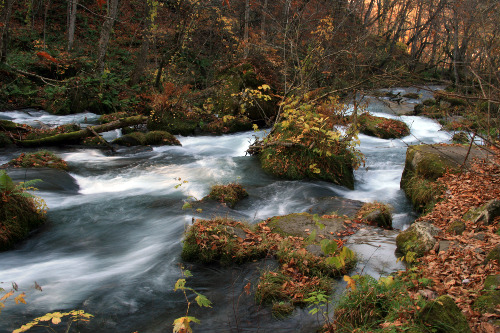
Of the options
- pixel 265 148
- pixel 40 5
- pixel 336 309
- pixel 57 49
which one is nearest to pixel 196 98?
pixel 265 148

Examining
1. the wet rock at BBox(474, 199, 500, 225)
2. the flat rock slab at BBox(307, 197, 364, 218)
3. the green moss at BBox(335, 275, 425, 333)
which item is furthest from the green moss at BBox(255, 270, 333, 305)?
the flat rock slab at BBox(307, 197, 364, 218)

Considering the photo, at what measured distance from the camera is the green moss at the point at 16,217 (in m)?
5.44

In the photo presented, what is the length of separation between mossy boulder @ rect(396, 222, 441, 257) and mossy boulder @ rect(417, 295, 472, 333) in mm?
1815

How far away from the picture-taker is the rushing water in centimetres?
402

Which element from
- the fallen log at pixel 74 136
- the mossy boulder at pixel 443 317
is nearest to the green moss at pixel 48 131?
the fallen log at pixel 74 136

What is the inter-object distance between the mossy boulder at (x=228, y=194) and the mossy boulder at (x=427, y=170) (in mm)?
3778

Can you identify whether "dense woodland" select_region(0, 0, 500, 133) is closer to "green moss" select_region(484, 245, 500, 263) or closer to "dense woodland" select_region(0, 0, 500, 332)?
"dense woodland" select_region(0, 0, 500, 332)

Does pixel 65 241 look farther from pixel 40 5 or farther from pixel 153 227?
pixel 40 5

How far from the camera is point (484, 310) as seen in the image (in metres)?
3.19

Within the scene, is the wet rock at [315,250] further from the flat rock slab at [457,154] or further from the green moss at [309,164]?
the green moss at [309,164]

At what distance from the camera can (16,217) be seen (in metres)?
5.68

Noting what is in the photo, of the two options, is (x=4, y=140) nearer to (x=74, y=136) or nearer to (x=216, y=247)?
(x=74, y=136)

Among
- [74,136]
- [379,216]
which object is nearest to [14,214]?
[74,136]

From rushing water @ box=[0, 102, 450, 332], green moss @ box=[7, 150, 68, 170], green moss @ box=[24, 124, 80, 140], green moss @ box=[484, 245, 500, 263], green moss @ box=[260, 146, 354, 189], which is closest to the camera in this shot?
green moss @ box=[484, 245, 500, 263]
